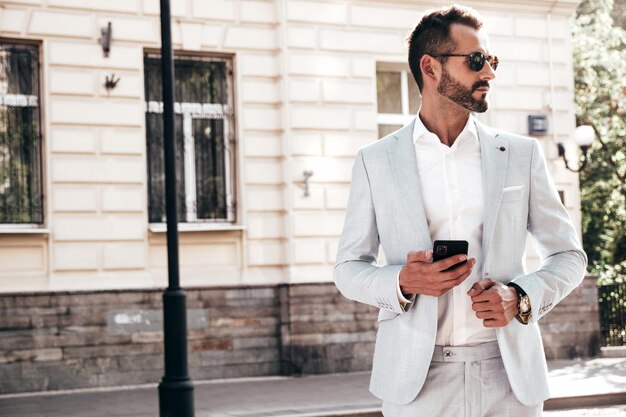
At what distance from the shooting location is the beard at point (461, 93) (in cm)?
314

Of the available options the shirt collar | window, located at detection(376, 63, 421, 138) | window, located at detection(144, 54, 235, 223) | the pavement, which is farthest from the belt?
window, located at detection(376, 63, 421, 138)

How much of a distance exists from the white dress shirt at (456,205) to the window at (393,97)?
12697 mm

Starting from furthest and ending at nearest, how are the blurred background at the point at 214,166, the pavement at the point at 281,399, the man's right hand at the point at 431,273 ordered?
1. the blurred background at the point at 214,166
2. the pavement at the point at 281,399
3. the man's right hand at the point at 431,273

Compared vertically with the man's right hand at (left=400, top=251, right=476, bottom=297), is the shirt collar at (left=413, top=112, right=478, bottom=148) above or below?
above

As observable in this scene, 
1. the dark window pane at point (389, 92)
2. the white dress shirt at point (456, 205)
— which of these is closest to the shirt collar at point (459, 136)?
the white dress shirt at point (456, 205)

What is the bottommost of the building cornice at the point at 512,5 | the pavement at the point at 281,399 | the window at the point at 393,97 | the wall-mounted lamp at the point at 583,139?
the pavement at the point at 281,399

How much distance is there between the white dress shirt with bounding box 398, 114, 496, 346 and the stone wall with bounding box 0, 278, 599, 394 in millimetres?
10914

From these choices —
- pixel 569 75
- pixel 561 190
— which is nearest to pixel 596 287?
pixel 561 190

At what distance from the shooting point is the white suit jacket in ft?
9.81

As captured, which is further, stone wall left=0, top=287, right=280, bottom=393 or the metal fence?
the metal fence

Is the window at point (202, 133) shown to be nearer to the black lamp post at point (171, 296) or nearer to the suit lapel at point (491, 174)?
the black lamp post at point (171, 296)

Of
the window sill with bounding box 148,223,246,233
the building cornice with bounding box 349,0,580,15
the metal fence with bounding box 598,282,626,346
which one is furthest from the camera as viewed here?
the metal fence with bounding box 598,282,626,346

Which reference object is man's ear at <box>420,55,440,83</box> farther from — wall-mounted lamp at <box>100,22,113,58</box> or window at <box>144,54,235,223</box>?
window at <box>144,54,235,223</box>

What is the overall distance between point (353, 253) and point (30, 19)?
1131cm
